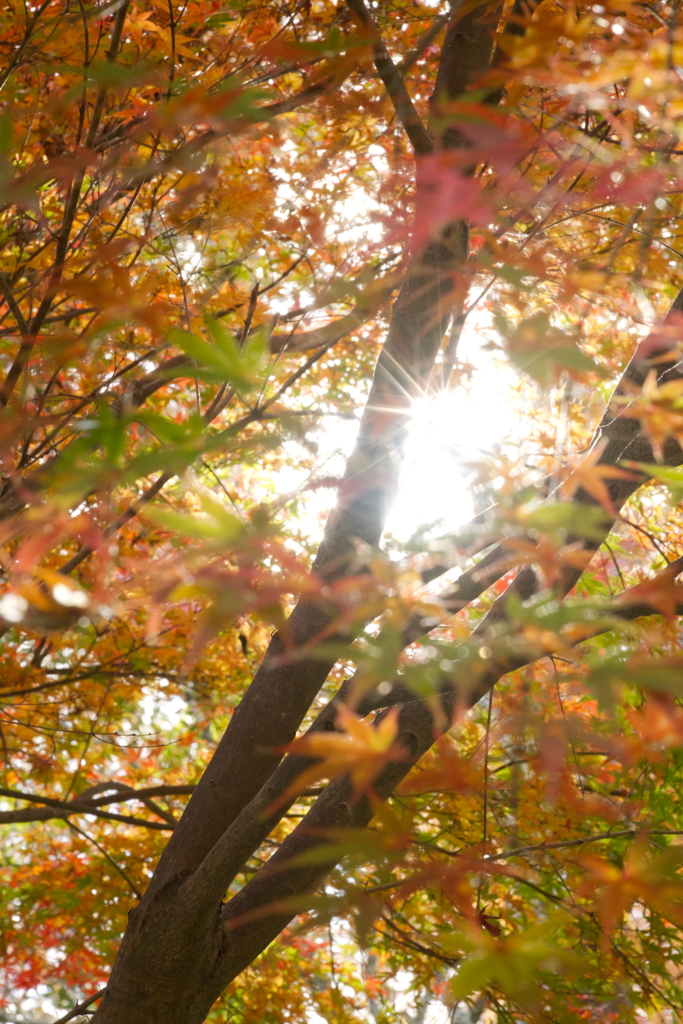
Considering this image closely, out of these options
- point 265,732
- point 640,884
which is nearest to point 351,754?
point 640,884

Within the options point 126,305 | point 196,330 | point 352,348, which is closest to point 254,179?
point 196,330

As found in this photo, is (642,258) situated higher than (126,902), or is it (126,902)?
(126,902)

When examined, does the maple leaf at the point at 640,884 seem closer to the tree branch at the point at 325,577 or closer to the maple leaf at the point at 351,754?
the maple leaf at the point at 351,754

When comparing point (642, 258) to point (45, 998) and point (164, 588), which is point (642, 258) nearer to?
point (164, 588)

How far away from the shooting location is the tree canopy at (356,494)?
614 millimetres

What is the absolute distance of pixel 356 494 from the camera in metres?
0.86

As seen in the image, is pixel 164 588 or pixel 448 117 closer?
pixel 164 588

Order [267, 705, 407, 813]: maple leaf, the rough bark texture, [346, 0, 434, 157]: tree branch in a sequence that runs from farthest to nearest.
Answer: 1. the rough bark texture
2. [346, 0, 434, 157]: tree branch
3. [267, 705, 407, 813]: maple leaf

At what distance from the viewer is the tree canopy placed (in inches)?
24.2

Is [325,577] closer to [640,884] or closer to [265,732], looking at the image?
[265,732]

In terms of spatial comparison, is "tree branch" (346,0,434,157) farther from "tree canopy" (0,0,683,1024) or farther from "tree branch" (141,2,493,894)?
"tree branch" (141,2,493,894)

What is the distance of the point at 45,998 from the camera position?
15.8 feet

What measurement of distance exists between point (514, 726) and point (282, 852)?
2.75 ft

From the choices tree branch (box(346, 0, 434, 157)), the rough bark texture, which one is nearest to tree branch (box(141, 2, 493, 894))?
the rough bark texture
